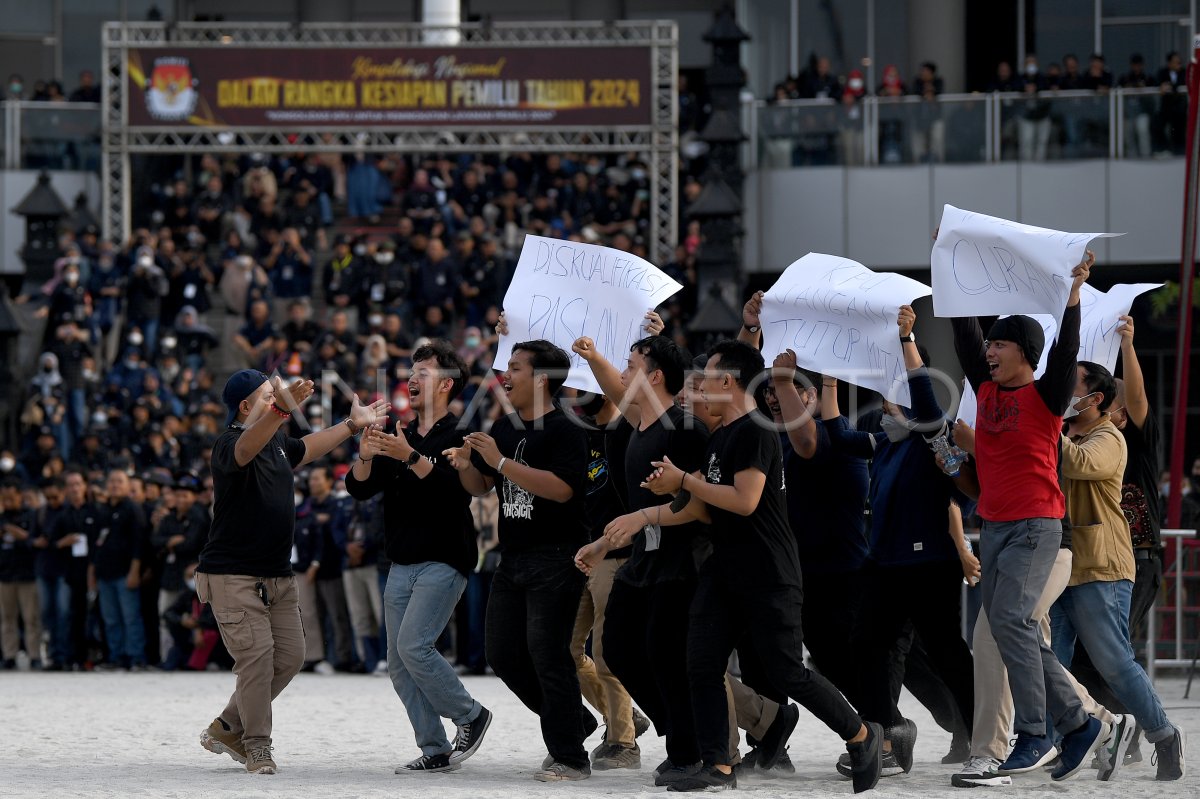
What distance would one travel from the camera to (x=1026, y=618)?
8172 millimetres

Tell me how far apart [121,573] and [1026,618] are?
1081 centimetres

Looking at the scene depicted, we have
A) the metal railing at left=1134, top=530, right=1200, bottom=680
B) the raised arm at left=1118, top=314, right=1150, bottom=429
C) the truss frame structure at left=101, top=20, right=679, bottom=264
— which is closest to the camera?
the raised arm at left=1118, top=314, right=1150, bottom=429

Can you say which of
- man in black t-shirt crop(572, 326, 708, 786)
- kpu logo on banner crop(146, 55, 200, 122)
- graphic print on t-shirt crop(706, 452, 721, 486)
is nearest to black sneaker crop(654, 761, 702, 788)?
man in black t-shirt crop(572, 326, 708, 786)

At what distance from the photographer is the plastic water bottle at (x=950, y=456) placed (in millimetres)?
8711

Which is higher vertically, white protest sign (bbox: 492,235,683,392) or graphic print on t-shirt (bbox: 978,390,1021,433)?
white protest sign (bbox: 492,235,683,392)

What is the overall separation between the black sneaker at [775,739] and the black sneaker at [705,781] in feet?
2.90

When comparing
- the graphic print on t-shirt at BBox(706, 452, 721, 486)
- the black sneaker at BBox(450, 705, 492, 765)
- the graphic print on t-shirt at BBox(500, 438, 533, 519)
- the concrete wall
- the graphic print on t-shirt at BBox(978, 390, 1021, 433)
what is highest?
the concrete wall

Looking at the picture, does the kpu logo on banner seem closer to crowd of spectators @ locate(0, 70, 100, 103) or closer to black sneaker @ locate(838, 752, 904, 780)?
crowd of spectators @ locate(0, 70, 100, 103)

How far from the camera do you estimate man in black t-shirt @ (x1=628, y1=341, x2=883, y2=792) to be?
26.3 feet

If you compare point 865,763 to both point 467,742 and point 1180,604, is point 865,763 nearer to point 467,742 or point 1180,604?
point 467,742

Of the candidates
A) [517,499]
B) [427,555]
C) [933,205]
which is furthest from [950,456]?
[933,205]

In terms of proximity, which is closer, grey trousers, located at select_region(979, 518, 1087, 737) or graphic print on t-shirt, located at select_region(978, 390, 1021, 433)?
grey trousers, located at select_region(979, 518, 1087, 737)

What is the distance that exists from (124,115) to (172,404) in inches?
251

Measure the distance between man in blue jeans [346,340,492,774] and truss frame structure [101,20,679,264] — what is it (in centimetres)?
Answer: 1583
